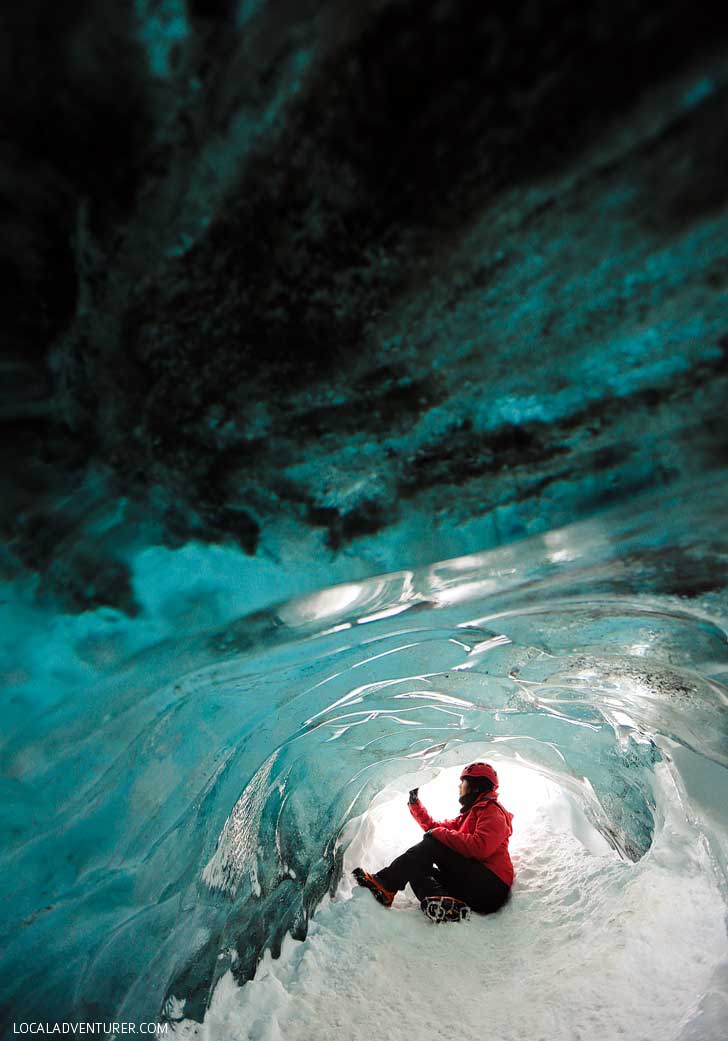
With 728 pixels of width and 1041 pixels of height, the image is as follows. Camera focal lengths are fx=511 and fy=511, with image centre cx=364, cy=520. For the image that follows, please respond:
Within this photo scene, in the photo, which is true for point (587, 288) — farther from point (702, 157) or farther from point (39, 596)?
point (39, 596)

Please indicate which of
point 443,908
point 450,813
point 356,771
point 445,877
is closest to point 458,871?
point 445,877

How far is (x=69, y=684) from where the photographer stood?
7.54 feet

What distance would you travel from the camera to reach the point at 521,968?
3.96m

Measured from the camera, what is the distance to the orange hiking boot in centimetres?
487

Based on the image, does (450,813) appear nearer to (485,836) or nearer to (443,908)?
(443,908)

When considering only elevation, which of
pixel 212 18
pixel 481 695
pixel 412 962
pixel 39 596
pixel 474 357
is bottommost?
pixel 412 962

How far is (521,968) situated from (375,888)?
4.81 ft

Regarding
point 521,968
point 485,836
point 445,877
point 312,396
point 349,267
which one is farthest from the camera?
point 445,877

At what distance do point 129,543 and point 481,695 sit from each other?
309cm

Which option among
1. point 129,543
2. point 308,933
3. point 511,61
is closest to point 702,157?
point 511,61

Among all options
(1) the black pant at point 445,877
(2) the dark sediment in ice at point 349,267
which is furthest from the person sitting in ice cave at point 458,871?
(2) the dark sediment in ice at point 349,267

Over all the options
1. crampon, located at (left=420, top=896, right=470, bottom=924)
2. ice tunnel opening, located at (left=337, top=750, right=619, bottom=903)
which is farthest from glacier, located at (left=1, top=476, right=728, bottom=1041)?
ice tunnel opening, located at (left=337, top=750, right=619, bottom=903)

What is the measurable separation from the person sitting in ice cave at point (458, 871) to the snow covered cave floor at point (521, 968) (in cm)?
15

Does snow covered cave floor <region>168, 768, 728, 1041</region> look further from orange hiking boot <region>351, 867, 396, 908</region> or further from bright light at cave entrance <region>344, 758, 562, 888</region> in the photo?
bright light at cave entrance <region>344, 758, 562, 888</region>
